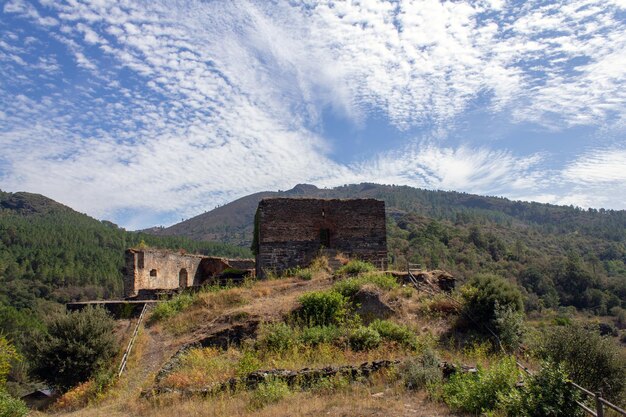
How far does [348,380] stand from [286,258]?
38.8ft

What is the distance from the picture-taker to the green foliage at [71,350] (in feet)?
44.5

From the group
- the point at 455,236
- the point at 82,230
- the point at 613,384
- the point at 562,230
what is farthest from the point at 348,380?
the point at 562,230

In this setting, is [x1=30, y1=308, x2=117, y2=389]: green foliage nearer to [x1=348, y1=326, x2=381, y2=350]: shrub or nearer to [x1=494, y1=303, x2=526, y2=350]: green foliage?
[x1=348, y1=326, x2=381, y2=350]: shrub

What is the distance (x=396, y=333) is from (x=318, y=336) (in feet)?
7.02

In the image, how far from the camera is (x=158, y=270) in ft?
86.9

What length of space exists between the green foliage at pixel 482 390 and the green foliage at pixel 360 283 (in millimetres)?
7170

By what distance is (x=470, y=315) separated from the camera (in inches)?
576

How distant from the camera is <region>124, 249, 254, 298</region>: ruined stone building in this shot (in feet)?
79.2

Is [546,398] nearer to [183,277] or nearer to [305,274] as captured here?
[305,274]

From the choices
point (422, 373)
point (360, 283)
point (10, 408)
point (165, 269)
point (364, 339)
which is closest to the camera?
point (422, 373)

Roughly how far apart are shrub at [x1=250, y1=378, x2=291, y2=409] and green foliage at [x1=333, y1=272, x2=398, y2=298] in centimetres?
630

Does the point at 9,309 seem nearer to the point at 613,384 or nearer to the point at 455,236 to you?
the point at 613,384

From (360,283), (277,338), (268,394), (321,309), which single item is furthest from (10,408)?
(360,283)

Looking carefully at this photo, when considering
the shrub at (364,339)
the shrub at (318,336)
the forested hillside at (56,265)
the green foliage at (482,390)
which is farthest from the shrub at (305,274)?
the forested hillside at (56,265)
